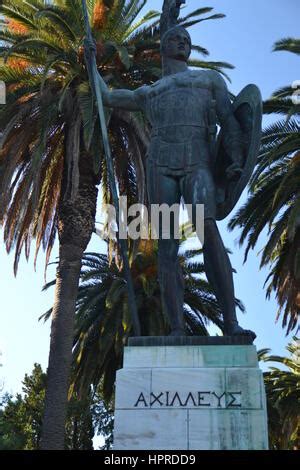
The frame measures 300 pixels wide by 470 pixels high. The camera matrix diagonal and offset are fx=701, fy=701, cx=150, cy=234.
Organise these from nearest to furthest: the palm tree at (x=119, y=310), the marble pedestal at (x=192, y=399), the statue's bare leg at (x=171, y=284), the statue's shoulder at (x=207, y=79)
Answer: the marble pedestal at (x=192, y=399) < the statue's bare leg at (x=171, y=284) < the statue's shoulder at (x=207, y=79) < the palm tree at (x=119, y=310)

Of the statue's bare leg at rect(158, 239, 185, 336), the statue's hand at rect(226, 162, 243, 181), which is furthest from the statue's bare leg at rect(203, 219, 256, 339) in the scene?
the statue's hand at rect(226, 162, 243, 181)

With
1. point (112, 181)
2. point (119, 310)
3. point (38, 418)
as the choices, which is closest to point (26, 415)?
point (38, 418)

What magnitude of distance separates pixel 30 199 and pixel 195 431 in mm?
11991

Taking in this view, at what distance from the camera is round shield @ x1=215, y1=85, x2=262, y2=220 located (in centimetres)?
586

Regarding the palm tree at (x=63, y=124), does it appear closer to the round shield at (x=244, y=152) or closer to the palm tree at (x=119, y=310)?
the palm tree at (x=119, y=310)

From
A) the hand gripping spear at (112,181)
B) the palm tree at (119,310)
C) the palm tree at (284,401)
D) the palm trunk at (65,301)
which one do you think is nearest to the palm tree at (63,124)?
the palm trunk at (65,301)

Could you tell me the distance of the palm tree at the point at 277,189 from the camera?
17203 millimetres

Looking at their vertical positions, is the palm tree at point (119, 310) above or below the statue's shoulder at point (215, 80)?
above

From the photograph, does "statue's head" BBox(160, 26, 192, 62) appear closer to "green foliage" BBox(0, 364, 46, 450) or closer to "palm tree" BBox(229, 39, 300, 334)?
"palm tree" BBox(229, 39, 300, 334)

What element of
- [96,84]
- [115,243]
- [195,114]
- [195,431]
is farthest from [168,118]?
[115,243]

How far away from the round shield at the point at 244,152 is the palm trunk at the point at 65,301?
29.7 ft

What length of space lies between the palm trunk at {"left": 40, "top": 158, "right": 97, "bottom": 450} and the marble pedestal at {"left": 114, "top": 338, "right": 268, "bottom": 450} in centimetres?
942

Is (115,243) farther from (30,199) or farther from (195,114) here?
(195,114)
